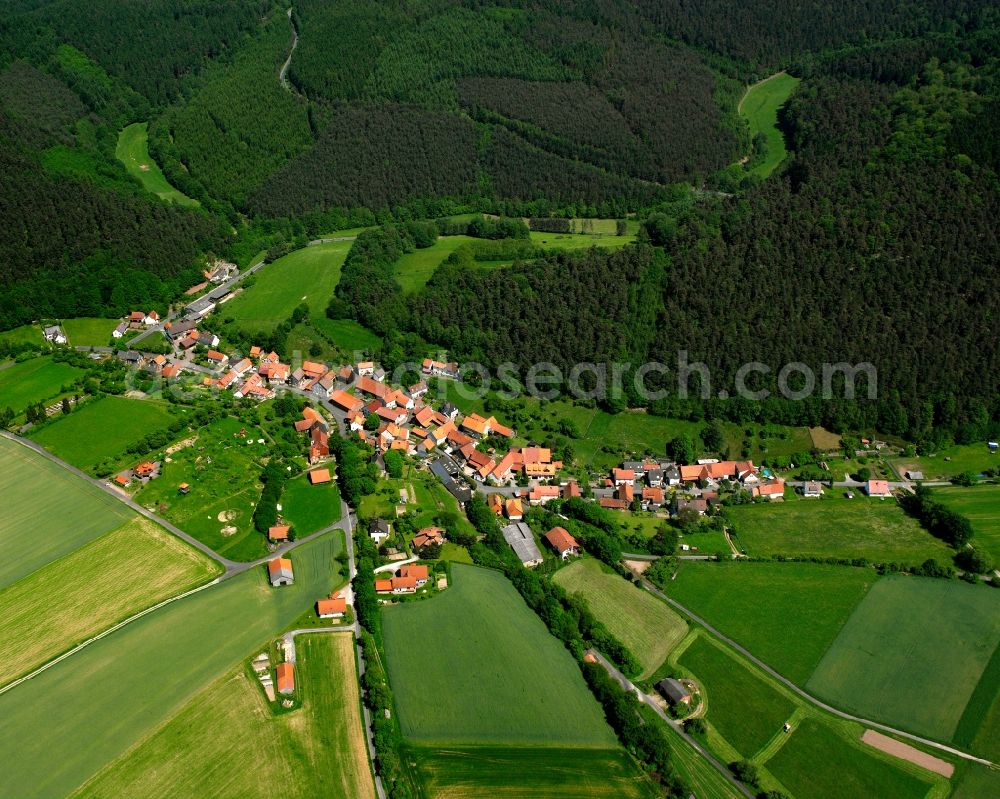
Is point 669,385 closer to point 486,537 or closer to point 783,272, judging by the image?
point 783,272

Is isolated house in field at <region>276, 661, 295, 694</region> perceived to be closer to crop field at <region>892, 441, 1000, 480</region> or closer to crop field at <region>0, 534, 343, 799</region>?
crop field at <region>0, 534, 343, 799</region>

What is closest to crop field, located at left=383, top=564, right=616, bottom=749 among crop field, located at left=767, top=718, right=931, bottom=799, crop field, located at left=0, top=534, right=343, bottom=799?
crop field, located at left=0, top=534, right=343, bottom=799

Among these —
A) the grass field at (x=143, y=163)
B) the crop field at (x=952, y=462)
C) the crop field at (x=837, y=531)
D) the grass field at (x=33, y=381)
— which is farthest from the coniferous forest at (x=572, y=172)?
the crop field at (x=837, y=531)

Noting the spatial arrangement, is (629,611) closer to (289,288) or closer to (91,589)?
(91,589)

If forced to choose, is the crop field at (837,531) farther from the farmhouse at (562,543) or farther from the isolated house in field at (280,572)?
the isolated house in field at (280,572)

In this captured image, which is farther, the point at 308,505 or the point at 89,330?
the point at 89,330

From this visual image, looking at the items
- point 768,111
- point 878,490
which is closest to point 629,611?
point 878,490
